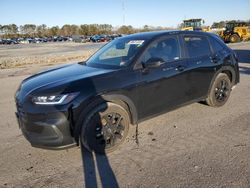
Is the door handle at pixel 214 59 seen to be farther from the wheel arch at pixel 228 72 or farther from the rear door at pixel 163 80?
the rear door at pixel 163 80

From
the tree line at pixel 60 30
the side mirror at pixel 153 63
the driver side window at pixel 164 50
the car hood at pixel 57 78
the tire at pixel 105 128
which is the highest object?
the tree line at pixel 60 30

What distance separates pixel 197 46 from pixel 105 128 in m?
2.64

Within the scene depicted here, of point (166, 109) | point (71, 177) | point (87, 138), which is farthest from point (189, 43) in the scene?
point (71, 177)

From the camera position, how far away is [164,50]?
489 cm

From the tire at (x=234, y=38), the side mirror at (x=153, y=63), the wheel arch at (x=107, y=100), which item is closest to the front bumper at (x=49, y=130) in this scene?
the wheel arch at (x=107, y=100)

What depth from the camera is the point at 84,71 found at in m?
4.53

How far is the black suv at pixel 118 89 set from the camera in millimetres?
3744

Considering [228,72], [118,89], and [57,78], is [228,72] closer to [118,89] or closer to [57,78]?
[118,89]

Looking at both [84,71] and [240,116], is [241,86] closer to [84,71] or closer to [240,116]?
[240,116]

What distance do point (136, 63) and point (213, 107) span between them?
8.24 feet

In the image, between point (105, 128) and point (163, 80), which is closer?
point (105, 128)

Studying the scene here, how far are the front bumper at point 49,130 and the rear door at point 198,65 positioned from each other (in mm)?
2557

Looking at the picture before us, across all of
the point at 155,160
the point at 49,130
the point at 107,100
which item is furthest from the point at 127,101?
the point at 49,130

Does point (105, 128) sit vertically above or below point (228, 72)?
below
